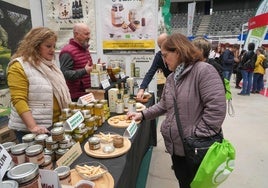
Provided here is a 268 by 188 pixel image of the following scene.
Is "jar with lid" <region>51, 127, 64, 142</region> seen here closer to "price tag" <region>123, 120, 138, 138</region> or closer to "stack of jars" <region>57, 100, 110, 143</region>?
"stack of jars" <region>57, 100, 110, 143</region>

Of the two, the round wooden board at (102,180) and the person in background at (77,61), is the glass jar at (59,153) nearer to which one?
the round wooden board at (102,180)

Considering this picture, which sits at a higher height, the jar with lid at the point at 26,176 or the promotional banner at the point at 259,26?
the promotional banner at the point at 259,26

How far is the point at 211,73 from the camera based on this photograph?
1.20 metres

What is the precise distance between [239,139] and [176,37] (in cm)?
260

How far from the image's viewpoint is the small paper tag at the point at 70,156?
1.00 m

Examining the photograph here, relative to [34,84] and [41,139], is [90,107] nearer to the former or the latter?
[34,84]

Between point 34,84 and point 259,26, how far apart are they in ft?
23.0

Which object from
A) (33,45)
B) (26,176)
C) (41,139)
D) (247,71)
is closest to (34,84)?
(33,45)

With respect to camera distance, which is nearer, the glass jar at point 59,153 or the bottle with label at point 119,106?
the glass jar at point 59,153

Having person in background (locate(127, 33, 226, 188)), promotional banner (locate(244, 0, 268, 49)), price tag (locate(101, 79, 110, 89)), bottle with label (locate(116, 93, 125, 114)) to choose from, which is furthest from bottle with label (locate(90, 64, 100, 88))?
promotional banner (locate(244, 0, 268, 49))

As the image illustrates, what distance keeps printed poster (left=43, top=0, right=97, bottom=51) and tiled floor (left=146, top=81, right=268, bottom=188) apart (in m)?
1.87

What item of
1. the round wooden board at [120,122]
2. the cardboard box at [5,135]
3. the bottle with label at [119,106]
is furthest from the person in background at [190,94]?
the cardboard box at [5,135]

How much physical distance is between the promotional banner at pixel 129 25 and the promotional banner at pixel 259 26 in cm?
481

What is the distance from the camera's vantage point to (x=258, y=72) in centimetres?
599
